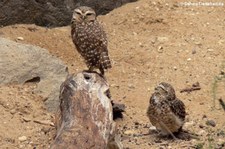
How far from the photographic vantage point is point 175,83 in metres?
7.68

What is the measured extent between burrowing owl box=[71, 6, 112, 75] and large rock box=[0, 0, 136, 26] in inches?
84.6

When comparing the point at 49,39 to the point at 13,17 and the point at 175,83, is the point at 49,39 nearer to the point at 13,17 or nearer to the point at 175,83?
the point at 13,17

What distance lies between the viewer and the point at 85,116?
522 centimetres

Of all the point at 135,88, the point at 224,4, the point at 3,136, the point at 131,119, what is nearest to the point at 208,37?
the point at 224,4

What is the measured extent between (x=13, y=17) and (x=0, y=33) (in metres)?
0.34

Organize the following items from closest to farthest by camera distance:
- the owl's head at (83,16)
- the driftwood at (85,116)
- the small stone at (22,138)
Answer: the driftwood at (85,116)
the small stone at (22,138)
the owl's head at (83,16)

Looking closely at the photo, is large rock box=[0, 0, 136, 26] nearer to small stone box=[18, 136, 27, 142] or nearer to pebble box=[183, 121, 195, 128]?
small stone box=[18, 136, 27, 142]

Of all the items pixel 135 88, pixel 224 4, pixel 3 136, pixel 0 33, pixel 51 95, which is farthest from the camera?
pixel 224 4

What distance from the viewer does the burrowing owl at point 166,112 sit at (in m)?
6.22

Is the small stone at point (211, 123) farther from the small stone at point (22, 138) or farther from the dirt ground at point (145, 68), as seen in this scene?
the small stone at point (22, 138)

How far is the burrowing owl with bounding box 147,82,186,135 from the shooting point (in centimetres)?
622

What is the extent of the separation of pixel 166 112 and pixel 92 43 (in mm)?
1013

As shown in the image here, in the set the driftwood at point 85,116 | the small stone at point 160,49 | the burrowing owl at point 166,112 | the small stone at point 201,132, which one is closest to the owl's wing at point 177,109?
the burrowing owl at point 166,112

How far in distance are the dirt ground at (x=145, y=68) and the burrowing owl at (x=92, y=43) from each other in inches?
27.7
